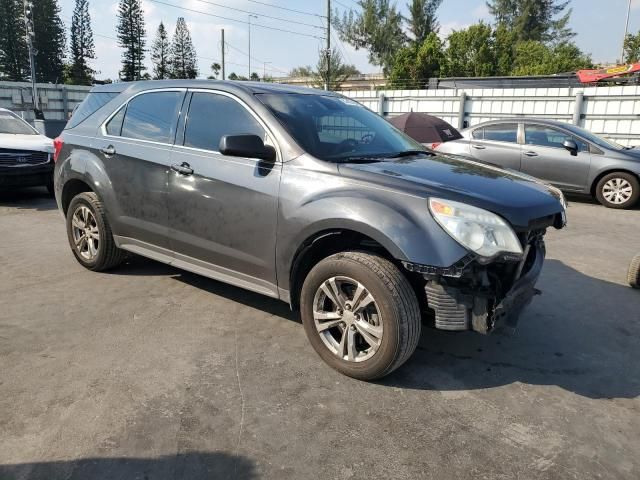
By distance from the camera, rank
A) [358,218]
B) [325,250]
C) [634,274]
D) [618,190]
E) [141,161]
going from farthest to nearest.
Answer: [618,190]
[634,274]
[141,161]
[325,250]
[358,218]

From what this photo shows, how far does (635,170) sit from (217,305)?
8.13 meters

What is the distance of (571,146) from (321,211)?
7589 millimetres

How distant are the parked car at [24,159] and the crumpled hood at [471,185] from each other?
7.17 m

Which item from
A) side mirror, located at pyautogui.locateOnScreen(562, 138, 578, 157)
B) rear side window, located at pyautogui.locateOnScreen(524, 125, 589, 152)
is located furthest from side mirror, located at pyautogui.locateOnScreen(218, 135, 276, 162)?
rear side window, located at pyautogui.locateOnScreen(524, 125, 589, 152)

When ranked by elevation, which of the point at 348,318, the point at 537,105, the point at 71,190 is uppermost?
the point at 537,105

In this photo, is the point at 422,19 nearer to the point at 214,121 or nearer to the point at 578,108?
the point at 578,108

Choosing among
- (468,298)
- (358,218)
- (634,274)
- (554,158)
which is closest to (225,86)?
(358,218)

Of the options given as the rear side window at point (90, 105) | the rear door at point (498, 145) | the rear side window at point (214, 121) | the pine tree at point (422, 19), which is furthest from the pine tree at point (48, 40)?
the rear side window at point (214, 121)

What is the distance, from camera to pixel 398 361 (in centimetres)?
290

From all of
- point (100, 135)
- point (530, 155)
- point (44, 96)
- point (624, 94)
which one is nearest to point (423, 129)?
point (530, 155)

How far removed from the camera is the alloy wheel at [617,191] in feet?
29.8

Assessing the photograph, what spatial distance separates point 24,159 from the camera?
27.4 feet

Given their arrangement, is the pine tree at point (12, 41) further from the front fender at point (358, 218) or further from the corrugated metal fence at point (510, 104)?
the front fender at point (358, 218)

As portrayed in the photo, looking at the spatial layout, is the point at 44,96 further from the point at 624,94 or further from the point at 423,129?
the point at 624,94
